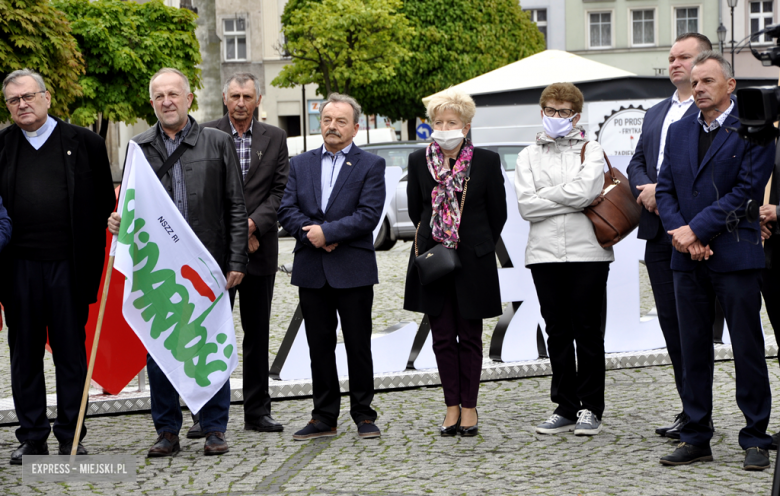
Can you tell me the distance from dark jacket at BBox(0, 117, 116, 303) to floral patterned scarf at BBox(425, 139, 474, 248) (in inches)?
71.6

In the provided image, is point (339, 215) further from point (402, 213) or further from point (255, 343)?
point (402, 213)

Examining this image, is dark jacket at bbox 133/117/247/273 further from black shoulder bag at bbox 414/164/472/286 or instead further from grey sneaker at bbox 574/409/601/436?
grey sneaker at bbox 574/409/601/436

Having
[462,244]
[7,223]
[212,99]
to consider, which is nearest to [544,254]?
[462,244]

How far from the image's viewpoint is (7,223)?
525 centimetres

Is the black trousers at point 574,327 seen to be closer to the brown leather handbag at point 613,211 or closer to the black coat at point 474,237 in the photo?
the brown leather handbag at point 613,211

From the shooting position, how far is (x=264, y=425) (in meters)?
6.09

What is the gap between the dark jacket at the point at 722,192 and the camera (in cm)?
487

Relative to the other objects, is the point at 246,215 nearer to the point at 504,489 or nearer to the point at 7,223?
the point at 7,223

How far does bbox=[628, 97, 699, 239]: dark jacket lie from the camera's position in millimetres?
5520

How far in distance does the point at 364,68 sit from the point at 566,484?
105 feet

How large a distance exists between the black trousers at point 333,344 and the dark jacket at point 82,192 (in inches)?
46.5

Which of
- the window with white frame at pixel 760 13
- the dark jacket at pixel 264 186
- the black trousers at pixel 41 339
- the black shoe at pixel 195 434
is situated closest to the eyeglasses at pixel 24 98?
the black trousers at pixel 41 339

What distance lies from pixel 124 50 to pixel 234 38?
94.5ft

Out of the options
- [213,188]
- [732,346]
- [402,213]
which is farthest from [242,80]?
[402,213]
